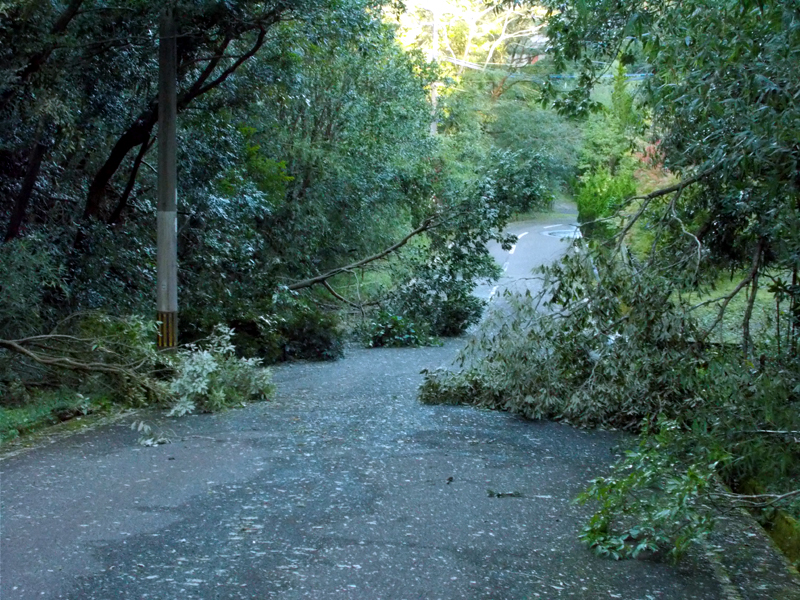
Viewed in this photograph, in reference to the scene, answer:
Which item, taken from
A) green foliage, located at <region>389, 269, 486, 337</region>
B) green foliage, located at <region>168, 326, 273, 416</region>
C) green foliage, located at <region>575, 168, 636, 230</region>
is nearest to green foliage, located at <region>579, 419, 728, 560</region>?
green foliage, located at <region>168, 326, 273, 416</region>

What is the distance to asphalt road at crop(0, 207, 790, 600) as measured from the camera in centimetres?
494

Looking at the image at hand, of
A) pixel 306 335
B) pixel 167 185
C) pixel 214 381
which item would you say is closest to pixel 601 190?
pixel 306 335

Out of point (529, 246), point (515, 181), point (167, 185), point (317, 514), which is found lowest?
Answer: point (317, 514)

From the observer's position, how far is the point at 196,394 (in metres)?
10.5

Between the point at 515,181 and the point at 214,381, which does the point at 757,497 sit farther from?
the point at 515,181

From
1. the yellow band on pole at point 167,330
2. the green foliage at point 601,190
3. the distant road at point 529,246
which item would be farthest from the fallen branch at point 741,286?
the green foliage at point 601,190

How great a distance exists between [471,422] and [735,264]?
376 cm

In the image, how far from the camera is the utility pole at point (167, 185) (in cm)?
1182

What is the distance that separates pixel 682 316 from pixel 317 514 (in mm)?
4556

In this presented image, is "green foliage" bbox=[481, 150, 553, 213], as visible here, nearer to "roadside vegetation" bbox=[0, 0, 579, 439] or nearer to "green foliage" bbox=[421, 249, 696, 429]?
"roadside vegetation" bbox=[0, 0, 579, 439]

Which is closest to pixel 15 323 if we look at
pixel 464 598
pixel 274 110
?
pixel 464 598

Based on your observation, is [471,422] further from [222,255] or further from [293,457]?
[222,255]

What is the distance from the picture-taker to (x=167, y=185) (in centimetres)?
1182

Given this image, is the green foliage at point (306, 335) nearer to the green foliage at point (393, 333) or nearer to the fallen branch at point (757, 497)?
the green foliage at point (393, 333)
